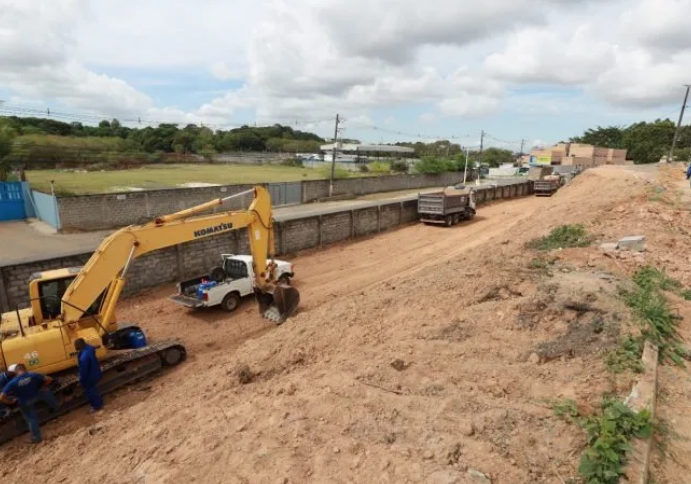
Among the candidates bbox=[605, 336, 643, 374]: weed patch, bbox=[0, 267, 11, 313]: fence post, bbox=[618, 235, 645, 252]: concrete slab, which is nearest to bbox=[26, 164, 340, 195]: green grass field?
bbox=[0, 267, 11, 313]: fence post

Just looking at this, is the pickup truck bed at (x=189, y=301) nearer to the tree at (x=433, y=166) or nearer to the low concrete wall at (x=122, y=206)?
the low concrete wall at (x=122, y=206)

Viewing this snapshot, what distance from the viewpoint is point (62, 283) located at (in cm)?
856

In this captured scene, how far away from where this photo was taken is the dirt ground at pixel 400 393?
180 inches

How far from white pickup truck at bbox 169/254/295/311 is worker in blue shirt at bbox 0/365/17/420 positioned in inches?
197

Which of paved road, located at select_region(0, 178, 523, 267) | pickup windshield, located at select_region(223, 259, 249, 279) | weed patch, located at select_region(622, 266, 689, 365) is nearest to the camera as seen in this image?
weed patch, located at select_region(622, 266, 689, 365)

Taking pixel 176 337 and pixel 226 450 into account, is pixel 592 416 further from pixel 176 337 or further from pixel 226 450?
pixel 176 337

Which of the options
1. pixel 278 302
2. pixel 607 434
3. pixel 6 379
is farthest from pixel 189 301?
pixel 607 434

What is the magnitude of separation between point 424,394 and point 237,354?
189 inches

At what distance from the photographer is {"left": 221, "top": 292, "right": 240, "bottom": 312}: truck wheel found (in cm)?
1280

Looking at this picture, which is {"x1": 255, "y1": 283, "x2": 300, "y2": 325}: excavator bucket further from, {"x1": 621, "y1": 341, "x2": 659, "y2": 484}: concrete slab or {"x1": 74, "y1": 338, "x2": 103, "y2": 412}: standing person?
{"x1": 621, "y1": 341, "x2": 659, "y2": 484}: concrete slab

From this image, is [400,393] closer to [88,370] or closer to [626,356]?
[626,356]

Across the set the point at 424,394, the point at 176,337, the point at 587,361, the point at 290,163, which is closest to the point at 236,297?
the point at 176,337

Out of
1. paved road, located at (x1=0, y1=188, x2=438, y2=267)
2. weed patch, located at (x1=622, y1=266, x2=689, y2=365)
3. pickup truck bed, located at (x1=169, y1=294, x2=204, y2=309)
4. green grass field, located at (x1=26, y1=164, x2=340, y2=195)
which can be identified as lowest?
paved road, located at (x1=0, y1=188, x2=438, y2=267)

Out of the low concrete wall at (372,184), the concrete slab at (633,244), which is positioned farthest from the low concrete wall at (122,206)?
the concrete slab at (633,244)
